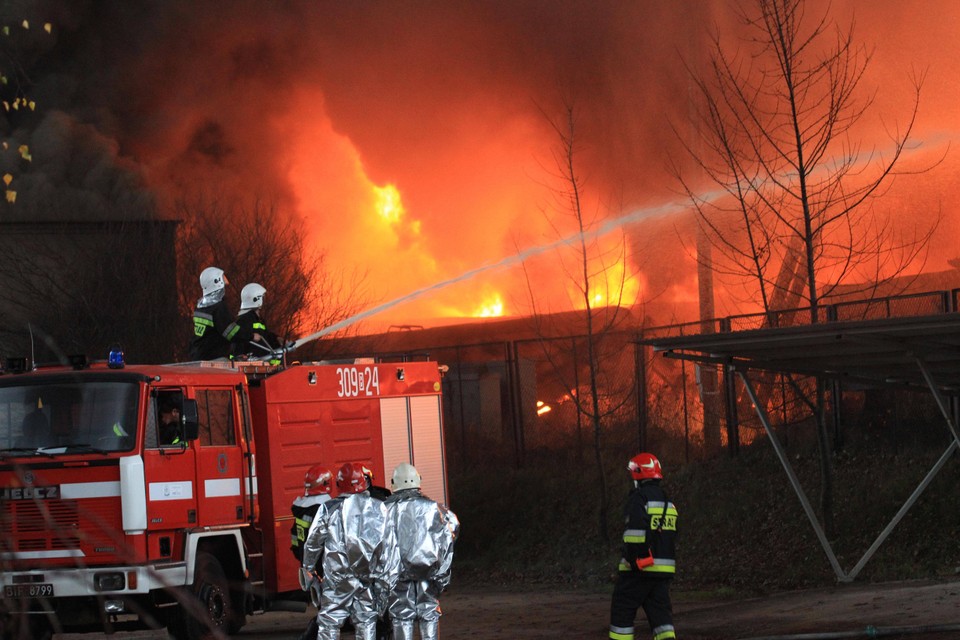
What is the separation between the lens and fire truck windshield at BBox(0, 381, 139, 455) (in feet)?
31.8

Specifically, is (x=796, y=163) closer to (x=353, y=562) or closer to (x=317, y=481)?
(x=317, y=481)

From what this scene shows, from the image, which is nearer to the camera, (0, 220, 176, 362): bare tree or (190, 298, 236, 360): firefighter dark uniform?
(190, 298, 236, 360): firefighter dark uniform

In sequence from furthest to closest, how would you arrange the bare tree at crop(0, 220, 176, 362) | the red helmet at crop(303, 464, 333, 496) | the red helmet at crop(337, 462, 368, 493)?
1. the bare tree at crop(0, 220, 176, 362)
2. the red helmet at crop(303, 464, 333, 496)
3. the red helmet at crop(337, 462, 368, 493)

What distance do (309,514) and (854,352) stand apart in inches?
202

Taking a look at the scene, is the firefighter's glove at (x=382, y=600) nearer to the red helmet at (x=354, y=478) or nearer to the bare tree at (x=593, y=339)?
the red helmet at (x=354, y=478)

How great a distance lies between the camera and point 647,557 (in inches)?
332

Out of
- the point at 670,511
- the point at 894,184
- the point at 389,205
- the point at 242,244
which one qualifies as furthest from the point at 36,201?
the point at 670,511

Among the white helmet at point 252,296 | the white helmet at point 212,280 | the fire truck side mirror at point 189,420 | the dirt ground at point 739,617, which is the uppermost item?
the white helmet at point 212,280

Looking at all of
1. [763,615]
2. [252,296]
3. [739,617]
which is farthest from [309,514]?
[763,615]

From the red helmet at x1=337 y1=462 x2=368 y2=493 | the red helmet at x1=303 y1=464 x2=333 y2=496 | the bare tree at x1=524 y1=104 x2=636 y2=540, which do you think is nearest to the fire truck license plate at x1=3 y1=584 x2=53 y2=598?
the red helmet at x1=303 y1=464 x2=333 y2=496

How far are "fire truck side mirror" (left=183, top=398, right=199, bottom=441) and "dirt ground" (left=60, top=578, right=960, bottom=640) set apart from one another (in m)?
3.29

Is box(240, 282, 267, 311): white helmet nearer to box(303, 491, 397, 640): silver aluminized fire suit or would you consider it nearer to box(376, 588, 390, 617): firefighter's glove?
box(303, 491, 397, 640): silver aluminized fire suit

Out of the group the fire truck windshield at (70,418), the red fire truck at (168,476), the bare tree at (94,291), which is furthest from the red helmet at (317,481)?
the bare tree at (94,291)

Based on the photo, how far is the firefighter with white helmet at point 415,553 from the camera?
7906 millimetres
